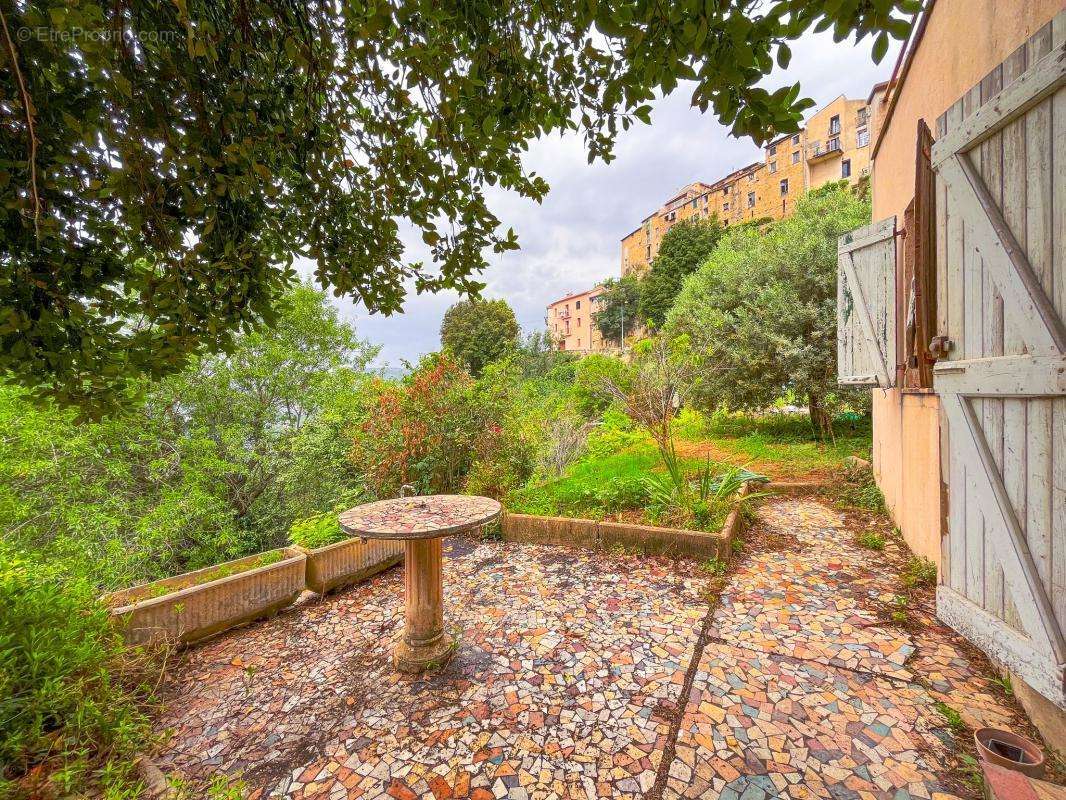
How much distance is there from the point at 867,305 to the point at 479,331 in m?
21.5

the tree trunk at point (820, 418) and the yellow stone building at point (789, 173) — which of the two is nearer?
the tree trunk at point (820, 418)

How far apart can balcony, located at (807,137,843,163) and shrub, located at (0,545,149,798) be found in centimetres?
4022

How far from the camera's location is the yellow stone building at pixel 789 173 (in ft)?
92.3

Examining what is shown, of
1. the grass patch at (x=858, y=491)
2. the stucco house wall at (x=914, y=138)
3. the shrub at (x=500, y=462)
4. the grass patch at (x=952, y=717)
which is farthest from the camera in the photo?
the shrub at (x=500, y=462)

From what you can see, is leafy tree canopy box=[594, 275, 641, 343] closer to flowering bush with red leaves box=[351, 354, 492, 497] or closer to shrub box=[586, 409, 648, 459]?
shrub box=[586, 409, 648, 459]

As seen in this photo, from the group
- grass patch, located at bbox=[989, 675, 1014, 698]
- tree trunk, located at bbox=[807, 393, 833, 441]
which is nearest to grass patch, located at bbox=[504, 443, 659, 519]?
grass patch, located at bbox=[989, 675, 1014, 698]

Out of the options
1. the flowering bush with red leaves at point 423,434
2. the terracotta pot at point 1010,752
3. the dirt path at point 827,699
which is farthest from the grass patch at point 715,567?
the flowering bush with red leaves at point 423,434

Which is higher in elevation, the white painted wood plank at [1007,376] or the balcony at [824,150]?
the balcony at [824,150]

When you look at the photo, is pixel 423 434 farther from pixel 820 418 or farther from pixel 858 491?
pixel 820 418

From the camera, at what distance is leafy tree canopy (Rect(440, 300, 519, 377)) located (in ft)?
77.7

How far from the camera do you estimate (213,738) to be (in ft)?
6.84

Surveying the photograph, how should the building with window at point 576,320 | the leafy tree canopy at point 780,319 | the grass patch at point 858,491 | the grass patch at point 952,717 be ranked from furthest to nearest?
1. the building with window at point 576,320
2. the leafy tree canopy at point 780,319
3. the grass patch at point 858,491
4. the grass patch at point 952,717

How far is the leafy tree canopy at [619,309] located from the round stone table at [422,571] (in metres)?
31.7

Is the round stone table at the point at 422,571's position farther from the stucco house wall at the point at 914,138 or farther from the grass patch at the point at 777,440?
the grass patch at the point at 777,440
